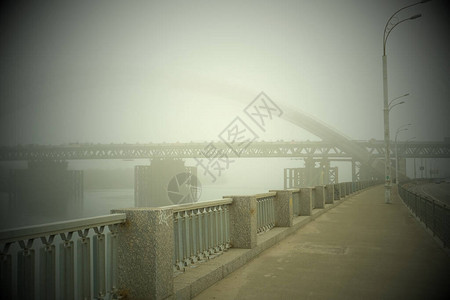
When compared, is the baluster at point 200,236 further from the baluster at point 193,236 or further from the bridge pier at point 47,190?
the bridge pier at point 47,190

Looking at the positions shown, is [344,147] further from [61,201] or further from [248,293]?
[248,293]

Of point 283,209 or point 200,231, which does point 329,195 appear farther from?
point 200,231

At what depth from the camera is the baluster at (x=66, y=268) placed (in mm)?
4242

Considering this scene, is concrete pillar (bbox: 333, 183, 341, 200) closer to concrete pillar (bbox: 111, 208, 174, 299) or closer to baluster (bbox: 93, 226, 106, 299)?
concrete pillar (bbox: 111, 208, 174, 299)

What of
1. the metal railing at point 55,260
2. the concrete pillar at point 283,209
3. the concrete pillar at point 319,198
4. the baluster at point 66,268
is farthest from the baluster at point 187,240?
the concrete pillar at point 319,198

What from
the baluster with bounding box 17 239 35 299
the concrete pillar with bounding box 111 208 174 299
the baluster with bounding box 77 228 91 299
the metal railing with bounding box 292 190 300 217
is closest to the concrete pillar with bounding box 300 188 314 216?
the metal railing with bounding box 292 190 300 217

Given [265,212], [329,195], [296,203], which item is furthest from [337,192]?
[265,212]

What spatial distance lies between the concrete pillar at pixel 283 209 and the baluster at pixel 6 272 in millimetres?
8934

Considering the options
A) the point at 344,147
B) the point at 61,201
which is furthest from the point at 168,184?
the point at 344,147

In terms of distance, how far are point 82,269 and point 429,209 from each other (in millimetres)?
11641

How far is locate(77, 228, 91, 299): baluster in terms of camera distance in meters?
4.46

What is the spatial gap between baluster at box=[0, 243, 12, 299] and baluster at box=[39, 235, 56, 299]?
38 centimetres

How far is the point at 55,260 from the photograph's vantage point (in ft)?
13.6

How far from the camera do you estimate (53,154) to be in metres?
149
